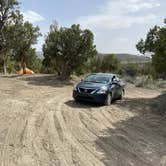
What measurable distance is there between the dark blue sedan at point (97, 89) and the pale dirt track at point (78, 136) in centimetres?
55

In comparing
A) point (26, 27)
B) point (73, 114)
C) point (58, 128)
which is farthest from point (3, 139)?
point (26, 27)

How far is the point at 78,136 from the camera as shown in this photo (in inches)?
A: 330

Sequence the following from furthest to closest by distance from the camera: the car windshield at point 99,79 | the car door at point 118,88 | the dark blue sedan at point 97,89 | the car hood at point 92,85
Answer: the car door at point 118,88, the car windshield at point 99,79, the car hood at point 92,85, the dark blue sedan at point 97,89

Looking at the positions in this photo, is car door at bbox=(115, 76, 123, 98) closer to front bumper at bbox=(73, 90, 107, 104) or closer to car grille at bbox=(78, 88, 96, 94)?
front bumper at bbox=(73, 90, 107, 104)

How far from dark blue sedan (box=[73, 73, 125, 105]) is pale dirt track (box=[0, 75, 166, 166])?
0.55 meters

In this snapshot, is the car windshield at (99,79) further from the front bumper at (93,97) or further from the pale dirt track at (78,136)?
the pale dirt track at (78,136)

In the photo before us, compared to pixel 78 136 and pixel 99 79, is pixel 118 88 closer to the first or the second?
pixel 99 79

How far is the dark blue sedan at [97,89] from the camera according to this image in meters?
13.8

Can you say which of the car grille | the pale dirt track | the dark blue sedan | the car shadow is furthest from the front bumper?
the pale dirt track

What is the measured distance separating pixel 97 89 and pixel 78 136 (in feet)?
18.7

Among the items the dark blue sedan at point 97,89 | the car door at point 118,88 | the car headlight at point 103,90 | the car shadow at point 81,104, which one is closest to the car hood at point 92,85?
the dark blue sedan at point 97,89

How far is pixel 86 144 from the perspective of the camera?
7676 mm

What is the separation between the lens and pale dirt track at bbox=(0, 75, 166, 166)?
6598 millimetres

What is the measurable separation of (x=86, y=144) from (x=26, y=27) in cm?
2581
